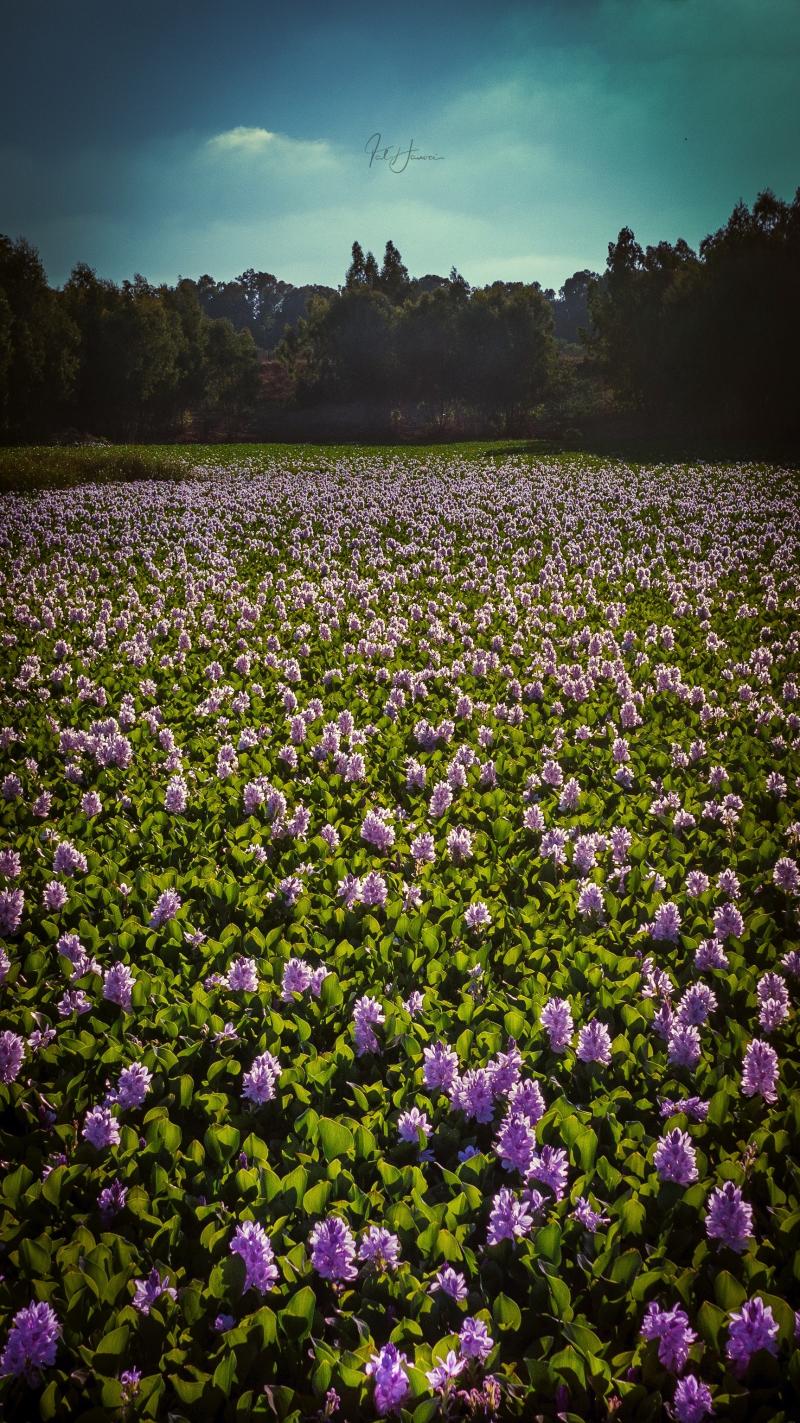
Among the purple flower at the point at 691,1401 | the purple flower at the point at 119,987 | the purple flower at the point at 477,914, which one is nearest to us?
the purple flower at the point at 691,1401

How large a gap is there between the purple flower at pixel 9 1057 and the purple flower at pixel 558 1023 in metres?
2.03

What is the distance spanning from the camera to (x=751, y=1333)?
2.05 meters

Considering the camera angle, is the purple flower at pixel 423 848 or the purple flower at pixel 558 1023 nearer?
the purple flower at pixel 558 1023

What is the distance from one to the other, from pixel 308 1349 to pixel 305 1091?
0.85 meters

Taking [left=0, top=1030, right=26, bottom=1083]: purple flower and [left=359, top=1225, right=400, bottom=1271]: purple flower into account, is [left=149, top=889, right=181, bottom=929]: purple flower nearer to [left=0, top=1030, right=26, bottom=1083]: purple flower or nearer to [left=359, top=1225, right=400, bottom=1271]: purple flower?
[left=0, top=1030, right=26, bottom=1083]: purple flower

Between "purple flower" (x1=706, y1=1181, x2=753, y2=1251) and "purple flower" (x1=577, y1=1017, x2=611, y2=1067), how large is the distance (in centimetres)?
71

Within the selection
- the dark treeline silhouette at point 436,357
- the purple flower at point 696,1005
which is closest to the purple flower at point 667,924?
the purple flower at point 696,1005

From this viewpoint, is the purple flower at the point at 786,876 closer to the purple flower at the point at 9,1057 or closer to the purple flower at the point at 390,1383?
the purple flower at the point at 390,1383

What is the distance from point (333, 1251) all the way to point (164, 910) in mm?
2021

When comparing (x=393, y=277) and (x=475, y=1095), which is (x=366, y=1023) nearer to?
(x=475, y=1095)

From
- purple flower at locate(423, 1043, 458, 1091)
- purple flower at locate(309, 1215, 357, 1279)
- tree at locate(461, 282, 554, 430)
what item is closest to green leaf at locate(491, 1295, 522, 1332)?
purple flower at locate(309, 1215, 357, 1279)

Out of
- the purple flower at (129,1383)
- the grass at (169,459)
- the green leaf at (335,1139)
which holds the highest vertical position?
the grass at (169,459)

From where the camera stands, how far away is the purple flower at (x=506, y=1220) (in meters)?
2.37

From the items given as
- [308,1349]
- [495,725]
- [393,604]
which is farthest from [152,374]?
[308,1349]
